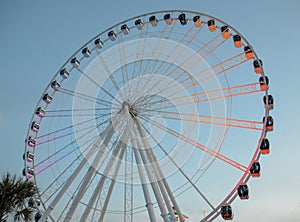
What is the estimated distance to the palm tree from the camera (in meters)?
10.9

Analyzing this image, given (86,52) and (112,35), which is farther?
(112,35)

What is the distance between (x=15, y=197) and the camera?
11102 millimetres

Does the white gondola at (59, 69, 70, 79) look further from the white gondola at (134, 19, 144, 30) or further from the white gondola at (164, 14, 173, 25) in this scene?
the white gondola at (164, 14, 173, 25)

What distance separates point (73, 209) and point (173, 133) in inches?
236

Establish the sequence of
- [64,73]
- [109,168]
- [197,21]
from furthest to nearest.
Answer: [64,73] < [197,21] < [109,168]

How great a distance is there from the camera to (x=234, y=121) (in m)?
16.6

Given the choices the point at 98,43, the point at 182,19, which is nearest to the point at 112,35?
the point at 98,43

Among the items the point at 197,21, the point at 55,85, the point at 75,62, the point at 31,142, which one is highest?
the point at 197,21

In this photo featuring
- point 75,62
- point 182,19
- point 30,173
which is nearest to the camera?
point 30,173

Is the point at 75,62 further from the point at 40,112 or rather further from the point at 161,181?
the point at 161,181

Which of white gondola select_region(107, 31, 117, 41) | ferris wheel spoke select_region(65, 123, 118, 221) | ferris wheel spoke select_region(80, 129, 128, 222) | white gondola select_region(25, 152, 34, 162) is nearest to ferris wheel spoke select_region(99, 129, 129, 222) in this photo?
ferris wheel spoke select_region(80, 129, 128, 222)

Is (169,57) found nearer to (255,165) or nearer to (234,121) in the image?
(234,121)

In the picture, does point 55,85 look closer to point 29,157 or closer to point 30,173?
point 29,157

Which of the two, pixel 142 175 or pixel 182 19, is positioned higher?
pixel 182 19
